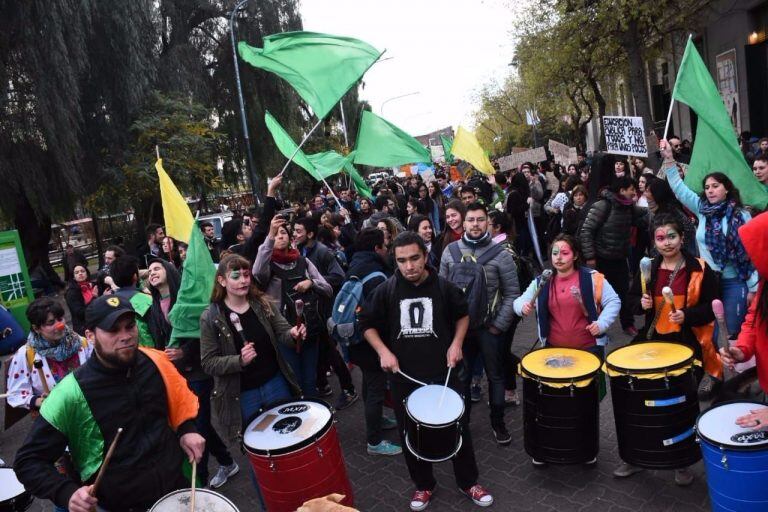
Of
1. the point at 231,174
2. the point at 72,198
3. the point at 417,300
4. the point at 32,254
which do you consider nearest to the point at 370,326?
the point at 417,300

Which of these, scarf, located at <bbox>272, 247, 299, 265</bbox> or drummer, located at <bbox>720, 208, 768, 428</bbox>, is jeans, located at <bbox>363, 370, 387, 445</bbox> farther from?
drummer, located at <bbox>720, 208, 768, 428</bbox>

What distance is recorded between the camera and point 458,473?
4066mm

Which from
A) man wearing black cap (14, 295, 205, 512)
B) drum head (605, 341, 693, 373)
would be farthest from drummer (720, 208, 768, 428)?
man wearing black cap (14, 295, 205, 512)

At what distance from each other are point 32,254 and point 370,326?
16671 mm

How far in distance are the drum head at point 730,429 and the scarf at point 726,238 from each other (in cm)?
208

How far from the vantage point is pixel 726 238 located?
486cm

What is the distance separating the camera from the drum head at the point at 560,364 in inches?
149

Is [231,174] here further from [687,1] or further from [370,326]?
[370,326]

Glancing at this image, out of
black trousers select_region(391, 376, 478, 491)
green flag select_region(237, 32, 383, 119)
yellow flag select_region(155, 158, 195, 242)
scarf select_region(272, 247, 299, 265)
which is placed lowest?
black trousers select_region(391, 376, 478, 491)

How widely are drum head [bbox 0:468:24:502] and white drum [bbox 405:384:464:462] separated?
2.49 m

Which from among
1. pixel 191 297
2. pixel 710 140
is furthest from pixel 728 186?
pixel 191 297

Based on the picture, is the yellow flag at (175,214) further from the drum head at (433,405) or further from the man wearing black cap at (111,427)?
the drum head at (433,405)

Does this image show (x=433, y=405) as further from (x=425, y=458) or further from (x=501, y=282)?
(x=501, y=282)

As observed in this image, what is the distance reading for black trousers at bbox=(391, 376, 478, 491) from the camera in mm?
4008
